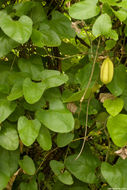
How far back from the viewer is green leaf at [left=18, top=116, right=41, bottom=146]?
2.30 feet

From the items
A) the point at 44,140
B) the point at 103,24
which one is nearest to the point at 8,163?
the point at 44,140

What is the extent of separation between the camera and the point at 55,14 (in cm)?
89

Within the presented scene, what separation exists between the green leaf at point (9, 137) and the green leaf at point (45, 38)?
252mm

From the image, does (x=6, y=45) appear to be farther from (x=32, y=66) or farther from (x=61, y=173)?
(x=61, y=173)

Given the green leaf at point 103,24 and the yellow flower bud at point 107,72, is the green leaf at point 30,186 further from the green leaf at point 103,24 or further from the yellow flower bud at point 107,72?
the green leaf at point 103,24

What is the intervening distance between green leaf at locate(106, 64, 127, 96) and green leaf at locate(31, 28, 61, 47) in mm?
188

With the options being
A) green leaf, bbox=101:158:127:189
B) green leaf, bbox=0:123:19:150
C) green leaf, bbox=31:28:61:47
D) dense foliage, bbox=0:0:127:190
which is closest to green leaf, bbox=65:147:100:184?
dense foliage, bbox=0:0:127:190

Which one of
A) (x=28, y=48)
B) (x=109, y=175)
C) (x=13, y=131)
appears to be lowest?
(x=109, y=175)

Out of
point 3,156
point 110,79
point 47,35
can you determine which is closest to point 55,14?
point 47,35

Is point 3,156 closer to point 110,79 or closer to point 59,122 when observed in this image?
point 59,122

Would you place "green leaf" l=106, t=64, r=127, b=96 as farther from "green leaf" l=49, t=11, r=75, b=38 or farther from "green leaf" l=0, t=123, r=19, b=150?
"green leaf" l=0, t=123, r=19, b=150

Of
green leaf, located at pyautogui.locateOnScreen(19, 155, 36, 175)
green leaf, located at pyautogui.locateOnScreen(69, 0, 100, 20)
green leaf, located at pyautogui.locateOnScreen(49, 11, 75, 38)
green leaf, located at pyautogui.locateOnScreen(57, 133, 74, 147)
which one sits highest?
green leaf, located at pyautogui.locateOnScreen(69, 0, 100, 20)

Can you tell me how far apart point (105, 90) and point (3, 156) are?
41 centimetres

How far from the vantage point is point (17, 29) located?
2.20ft
